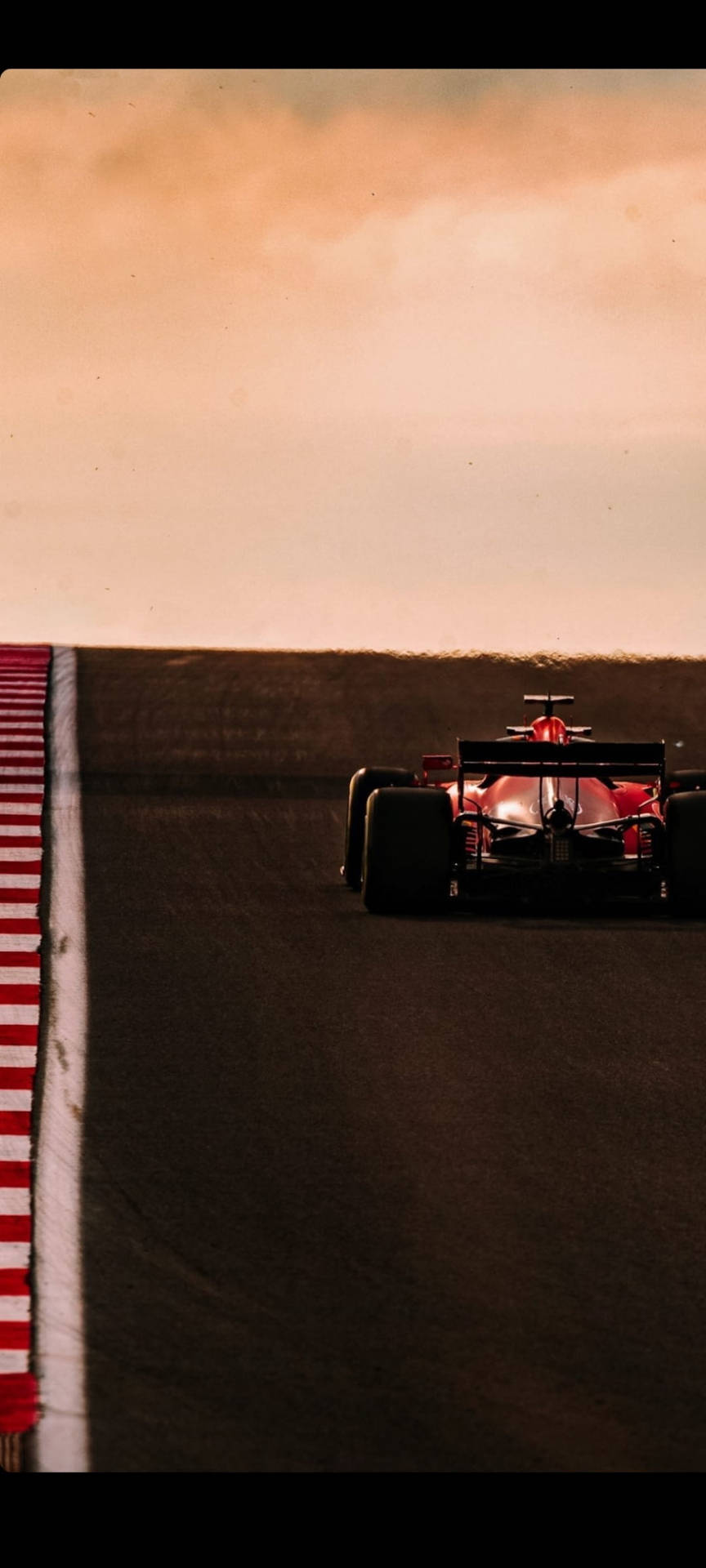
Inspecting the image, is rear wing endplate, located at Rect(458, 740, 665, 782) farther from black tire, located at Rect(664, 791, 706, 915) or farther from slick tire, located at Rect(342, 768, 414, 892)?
slick tire, located at Rect(342, 768, 414, 892)

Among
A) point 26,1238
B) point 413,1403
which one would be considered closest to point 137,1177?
point 26,1238

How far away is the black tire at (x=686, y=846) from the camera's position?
1378cm

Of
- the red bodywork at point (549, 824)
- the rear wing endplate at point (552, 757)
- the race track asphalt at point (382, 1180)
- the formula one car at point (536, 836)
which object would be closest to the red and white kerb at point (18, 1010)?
the race track asphalt at point (382, 1180)

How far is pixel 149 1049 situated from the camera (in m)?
11.3

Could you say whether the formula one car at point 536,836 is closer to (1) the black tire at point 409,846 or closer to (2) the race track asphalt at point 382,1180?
(1) the black tire at point 409,846

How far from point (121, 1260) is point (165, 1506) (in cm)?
223

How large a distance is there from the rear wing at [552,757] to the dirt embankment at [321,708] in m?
7.16

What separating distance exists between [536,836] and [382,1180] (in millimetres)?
4869

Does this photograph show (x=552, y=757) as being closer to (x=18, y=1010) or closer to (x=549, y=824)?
(x=549, y=824)

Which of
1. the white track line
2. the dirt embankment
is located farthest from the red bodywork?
the dirt embankment

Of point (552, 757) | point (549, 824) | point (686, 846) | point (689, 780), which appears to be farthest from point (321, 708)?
point (686, 846)

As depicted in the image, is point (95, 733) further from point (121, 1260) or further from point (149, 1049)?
point (121, 1260)

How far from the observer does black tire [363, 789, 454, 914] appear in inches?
545

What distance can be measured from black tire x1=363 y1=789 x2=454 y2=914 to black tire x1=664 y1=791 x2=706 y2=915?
1.27 m
